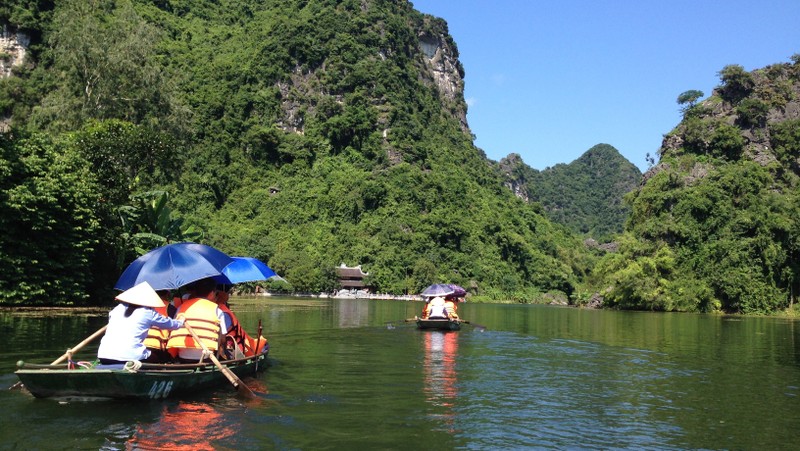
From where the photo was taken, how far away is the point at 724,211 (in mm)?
62562

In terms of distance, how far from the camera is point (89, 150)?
102 ft

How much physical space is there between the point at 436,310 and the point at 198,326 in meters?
15.1

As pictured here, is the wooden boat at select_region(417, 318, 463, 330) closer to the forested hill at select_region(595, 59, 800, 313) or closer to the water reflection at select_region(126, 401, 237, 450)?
the water reflection at select_region(126, 401, 237, 450)

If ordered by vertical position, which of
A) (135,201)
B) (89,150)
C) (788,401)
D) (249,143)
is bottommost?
(788,401)

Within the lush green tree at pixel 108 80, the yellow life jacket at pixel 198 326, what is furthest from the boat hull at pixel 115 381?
the lush green tree at pixel 108 80

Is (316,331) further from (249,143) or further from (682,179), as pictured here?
(249,143)

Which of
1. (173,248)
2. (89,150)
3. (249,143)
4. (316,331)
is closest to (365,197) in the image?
(249,143)

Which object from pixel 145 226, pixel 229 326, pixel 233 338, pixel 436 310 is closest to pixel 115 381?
pixel 229 326

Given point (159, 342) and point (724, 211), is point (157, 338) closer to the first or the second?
point (159, 342)

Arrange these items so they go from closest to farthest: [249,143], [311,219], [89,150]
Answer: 1. [89,150]
2. [311,219]
3. [249,143]

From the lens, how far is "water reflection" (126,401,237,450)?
7.77m

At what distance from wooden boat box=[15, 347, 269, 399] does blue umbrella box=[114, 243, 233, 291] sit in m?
1.68

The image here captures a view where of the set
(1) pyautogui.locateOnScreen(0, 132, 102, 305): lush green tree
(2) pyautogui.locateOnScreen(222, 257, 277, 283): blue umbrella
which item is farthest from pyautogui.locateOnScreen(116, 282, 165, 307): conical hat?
(1) pyautogui.locateOnScreen(0, 132, 102, 305): lush green tree

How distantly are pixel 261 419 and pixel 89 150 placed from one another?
26191 millimetres
